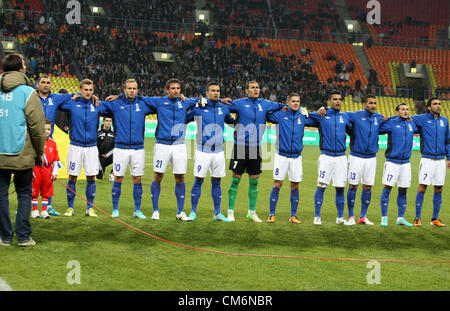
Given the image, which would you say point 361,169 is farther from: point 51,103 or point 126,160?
point 51,103

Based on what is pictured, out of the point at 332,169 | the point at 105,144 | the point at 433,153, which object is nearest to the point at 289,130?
the point at 332,169

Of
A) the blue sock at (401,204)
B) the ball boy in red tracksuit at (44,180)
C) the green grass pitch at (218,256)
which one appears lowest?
the green grass pitch at (218,256)

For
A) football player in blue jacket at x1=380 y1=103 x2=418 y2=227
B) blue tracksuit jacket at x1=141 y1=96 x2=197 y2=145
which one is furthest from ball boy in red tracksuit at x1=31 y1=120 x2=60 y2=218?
football player in blue jacket at x1=380 y1=103 x2=418 y2=227

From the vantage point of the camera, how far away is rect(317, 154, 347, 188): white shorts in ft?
31.1

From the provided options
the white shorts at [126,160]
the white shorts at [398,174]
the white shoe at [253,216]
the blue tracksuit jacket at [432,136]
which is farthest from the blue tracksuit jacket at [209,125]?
the blue tracksuit jacket at [432,136]

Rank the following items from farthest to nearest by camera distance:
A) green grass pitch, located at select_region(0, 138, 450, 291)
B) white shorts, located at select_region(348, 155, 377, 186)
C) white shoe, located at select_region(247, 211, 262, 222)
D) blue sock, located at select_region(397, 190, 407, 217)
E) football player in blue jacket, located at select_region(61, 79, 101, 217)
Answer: blue sock, located at select_region(397, 190, 407, 217) → white shorts, located at select_region(348, 155, 377, 186) → white shoe, located at select_region(247, 211, 262, 222) → football player in blue jacket, located at select_region(61, 79, 101, 217) → green grass pitch, located at select_region(0, 138, 450, 291)

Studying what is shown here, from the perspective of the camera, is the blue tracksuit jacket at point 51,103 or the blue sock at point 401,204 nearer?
the blue tracksuit jacket at point 51,103

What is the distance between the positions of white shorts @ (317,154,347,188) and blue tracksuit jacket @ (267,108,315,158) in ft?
1.52

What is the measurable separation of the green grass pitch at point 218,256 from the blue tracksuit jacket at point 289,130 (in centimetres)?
125

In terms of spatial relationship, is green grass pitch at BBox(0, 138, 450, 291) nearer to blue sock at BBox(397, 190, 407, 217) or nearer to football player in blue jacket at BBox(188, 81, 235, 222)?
blue sock at BBox(397, 190, 407, 217)

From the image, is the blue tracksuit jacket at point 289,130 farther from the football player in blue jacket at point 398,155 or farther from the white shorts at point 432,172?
the white shorts at point 432,172

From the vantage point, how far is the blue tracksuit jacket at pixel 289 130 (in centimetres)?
941

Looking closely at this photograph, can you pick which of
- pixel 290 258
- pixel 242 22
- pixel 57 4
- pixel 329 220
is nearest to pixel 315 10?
pixel 242 22

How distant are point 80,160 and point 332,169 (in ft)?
13.8
